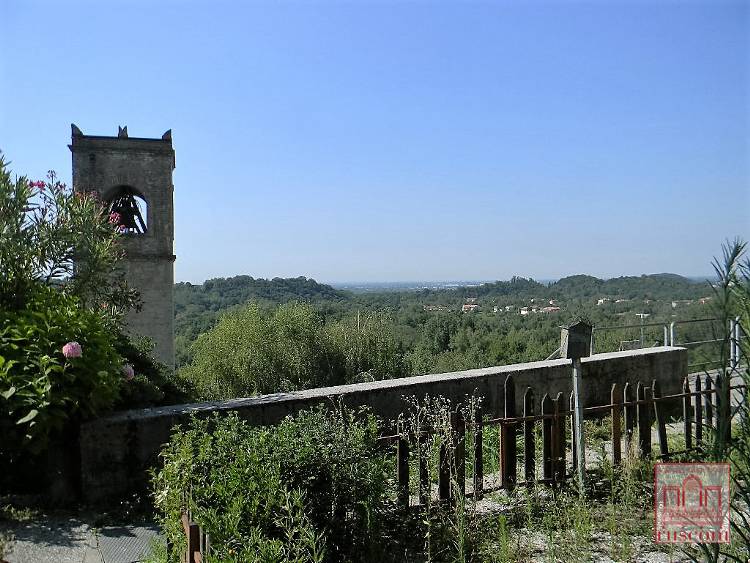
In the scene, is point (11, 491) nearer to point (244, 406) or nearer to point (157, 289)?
point (244, 406)

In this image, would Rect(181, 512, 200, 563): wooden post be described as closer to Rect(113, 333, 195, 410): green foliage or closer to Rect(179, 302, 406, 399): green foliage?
Rect(113, 333, 195, 410): green foliage

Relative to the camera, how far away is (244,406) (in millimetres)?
4988

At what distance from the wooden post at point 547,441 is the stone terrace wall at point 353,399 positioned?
42.1 inches

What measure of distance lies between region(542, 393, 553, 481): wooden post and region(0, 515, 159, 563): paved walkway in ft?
9.84

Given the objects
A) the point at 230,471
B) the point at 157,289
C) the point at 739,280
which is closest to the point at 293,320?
the point at 157,289

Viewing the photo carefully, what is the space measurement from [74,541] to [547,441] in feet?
11.7

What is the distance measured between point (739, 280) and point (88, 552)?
3831 millimetres

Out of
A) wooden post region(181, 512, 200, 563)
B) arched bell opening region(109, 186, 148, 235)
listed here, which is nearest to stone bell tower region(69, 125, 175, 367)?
arched bell opening region(109, 186, 148, 235)

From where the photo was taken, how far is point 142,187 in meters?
17.8

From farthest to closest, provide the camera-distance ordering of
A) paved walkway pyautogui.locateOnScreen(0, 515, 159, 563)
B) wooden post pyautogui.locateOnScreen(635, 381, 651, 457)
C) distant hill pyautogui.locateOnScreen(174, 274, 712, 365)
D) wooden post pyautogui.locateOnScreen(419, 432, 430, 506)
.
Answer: distant hill pyautogui.locateOnScreen(174, 274, 712, 365), wooden post pyautogui.locateOnScreen(635, 381, 651, 457), wooden post pyautogui.locateOnScreen(419, 432, 430, 506), paved walkway pyautogui.locateOnScreen(0, 515, 159, 563)

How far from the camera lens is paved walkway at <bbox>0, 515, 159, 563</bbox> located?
358 centimetres

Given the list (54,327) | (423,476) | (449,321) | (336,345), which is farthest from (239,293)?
(423,476)

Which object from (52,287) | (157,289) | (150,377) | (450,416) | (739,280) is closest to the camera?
(739,280)

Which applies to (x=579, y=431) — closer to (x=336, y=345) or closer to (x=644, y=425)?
(x=644, y=425)
